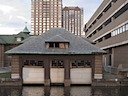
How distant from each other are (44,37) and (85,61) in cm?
953

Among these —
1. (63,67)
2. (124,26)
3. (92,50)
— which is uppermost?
(124,26)

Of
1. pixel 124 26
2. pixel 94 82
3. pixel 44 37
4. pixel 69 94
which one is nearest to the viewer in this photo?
pixel 69 94

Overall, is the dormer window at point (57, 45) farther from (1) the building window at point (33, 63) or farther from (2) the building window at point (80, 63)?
(1) the building window at point (33, 63)

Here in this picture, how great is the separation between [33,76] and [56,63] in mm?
4580

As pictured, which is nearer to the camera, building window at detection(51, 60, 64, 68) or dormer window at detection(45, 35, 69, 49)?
dormer window at detection(45, 35, 69, 49)

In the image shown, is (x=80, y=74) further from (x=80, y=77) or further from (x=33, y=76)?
(x=33, y=76)

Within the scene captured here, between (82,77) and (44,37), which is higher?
(44,37)

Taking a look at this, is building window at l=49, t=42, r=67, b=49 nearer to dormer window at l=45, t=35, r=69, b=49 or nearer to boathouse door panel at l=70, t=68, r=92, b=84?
dormer window at l=45, t=35, r=69, b=49

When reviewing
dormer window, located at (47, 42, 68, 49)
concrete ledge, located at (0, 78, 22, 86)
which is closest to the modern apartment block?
dormer window, located at (47, 42, 68, 49)

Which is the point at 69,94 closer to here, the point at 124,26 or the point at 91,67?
the point at 91,67

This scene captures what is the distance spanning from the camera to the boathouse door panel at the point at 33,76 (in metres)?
46.3

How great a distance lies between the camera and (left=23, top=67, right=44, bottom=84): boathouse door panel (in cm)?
4632

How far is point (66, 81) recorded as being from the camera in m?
45.5

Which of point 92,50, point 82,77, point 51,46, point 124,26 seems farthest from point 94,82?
point 124,26
